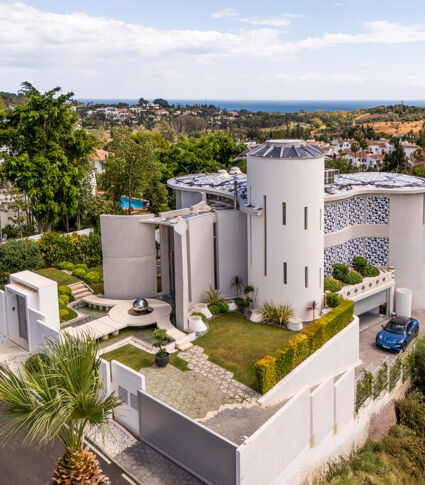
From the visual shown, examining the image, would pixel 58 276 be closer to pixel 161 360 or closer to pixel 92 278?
pixel 92 278

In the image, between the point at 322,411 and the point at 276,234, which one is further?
the point at 276,234

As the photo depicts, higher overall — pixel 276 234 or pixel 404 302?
pixel 276 234

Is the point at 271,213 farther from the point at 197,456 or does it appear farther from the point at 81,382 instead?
the point at 81,382

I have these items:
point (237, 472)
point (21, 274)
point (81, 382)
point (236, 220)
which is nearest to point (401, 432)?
point (237, 472)

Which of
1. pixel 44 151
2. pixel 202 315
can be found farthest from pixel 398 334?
pixel 44 151

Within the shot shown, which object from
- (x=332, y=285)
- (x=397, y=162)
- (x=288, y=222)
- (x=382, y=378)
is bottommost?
(x=382, y=378)

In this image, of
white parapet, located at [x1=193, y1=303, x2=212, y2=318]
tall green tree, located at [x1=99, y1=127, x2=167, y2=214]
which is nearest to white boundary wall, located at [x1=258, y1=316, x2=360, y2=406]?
white parapet, located at [x1=193, y1=303, x2=212, y2=318]

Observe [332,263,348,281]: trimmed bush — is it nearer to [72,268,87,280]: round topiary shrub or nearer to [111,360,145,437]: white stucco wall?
[111,360,145,437]: white stucco wall

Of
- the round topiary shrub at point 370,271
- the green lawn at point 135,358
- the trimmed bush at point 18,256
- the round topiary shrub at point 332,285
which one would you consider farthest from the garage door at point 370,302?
the trimmed bush at point 18,256

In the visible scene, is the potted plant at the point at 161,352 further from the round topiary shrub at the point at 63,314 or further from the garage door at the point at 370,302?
the garage door at the point at 370,302
